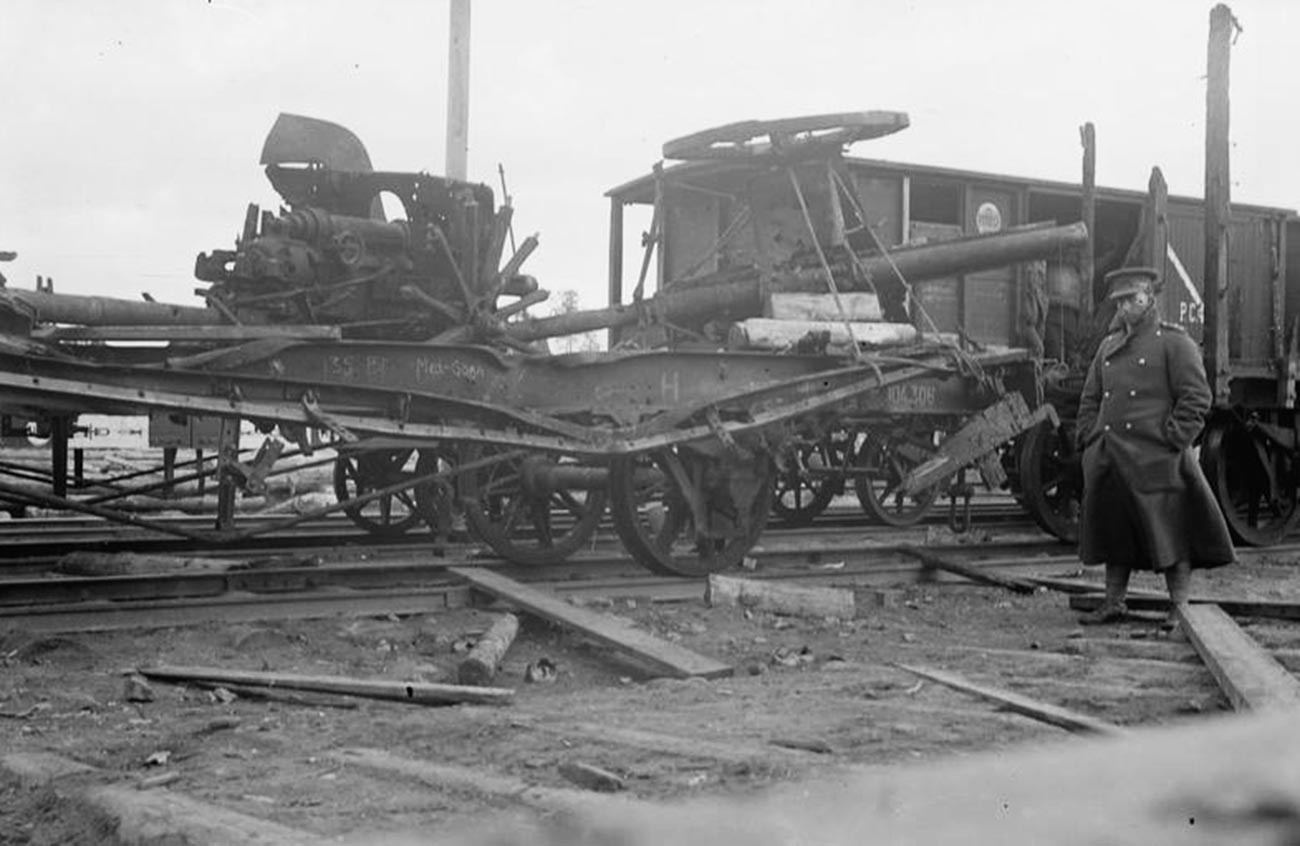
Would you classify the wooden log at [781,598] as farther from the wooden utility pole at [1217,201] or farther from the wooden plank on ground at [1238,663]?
the wooden utility pole at [1217,201]

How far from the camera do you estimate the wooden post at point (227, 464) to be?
6949 mm

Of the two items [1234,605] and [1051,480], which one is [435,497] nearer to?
[1051,480]

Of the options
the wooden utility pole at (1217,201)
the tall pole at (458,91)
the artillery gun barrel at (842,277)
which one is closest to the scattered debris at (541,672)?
the artillery gun barrel at (842,277)

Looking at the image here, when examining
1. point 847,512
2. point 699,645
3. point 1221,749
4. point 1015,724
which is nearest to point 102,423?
point 847,512

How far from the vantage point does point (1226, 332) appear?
11375 mm

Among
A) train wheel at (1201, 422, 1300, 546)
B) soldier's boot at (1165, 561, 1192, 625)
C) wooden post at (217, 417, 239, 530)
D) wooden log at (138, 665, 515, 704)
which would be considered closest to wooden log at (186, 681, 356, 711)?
wooden log at (138, 665, 515, 704)

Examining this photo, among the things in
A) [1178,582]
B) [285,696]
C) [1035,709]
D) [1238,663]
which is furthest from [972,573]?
[285,696]

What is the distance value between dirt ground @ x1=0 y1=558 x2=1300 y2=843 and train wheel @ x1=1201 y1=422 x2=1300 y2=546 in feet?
16.4

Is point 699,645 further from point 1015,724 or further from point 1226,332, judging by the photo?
point 1226,332

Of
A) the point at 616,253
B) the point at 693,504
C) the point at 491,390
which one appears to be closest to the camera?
the point at 491,390

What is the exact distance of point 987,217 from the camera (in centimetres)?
1268

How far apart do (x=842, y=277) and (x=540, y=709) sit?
18.2 feet

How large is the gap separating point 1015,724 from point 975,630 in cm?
267

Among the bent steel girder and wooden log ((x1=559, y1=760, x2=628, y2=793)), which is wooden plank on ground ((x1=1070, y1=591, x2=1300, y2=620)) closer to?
the bent steel girder
